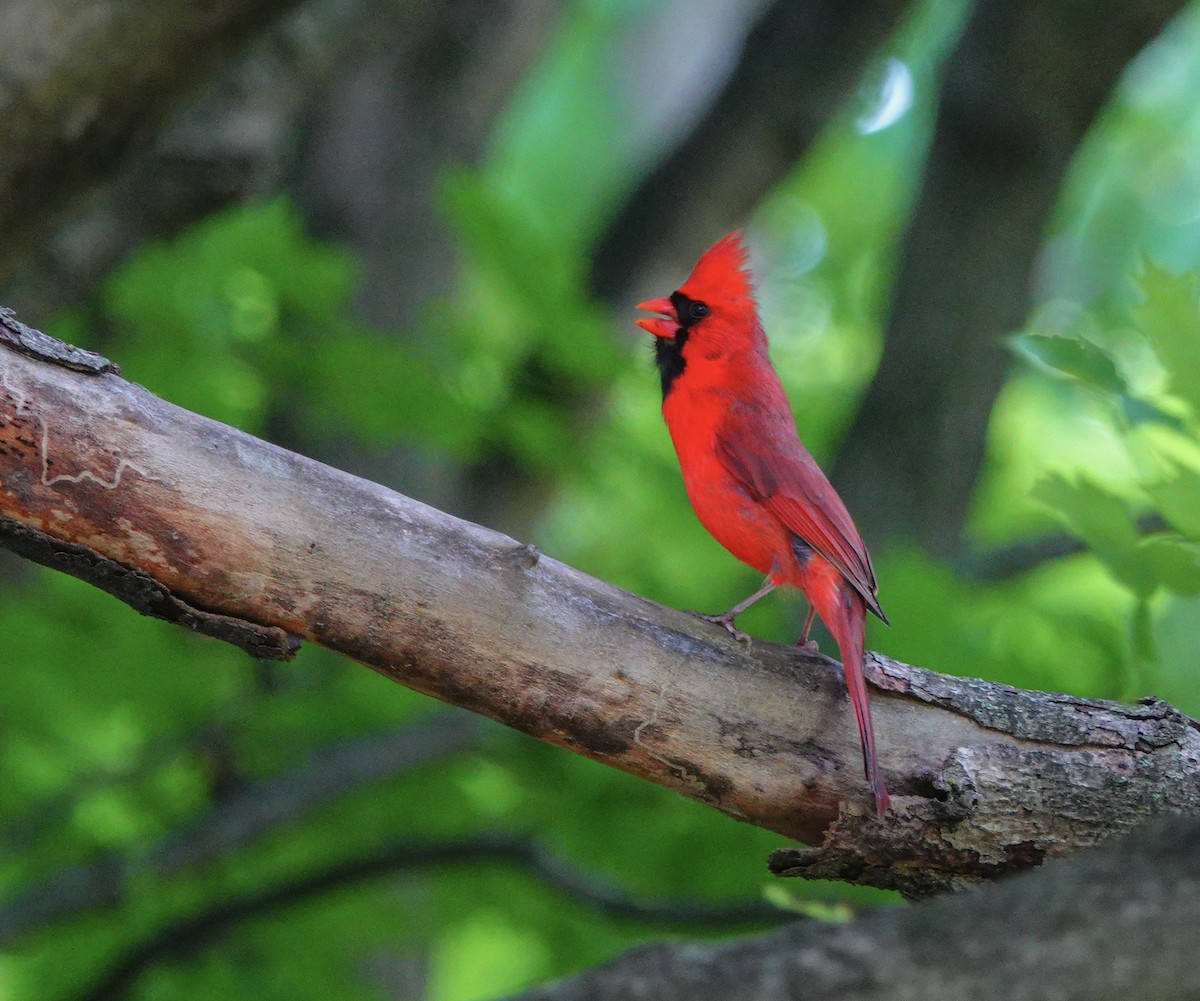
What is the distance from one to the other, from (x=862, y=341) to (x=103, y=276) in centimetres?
504

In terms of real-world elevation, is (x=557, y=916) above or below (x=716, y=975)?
above

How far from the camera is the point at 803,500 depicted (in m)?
2.92

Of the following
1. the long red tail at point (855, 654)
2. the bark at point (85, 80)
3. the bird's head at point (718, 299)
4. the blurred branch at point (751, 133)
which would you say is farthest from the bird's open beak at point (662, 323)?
the blurred branch at point (751, 133)

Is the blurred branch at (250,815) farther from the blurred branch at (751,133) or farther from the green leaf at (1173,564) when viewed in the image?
the green leaf at (1173,564)

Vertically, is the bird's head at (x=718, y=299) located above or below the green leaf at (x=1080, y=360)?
above

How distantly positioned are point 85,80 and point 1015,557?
3.74 metres

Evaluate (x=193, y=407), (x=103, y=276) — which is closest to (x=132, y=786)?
(x=193, y=407)

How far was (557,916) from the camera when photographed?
448cm

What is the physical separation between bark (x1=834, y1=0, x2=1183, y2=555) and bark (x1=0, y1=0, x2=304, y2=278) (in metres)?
2.49

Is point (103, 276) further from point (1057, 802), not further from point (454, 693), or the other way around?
point (1057, 802)

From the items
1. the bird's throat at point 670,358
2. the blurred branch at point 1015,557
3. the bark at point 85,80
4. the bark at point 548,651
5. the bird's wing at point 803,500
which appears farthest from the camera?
the blurred branch at point 1015,557

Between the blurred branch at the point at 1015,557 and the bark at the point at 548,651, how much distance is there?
9.64 ft

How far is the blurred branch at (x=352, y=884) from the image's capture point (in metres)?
3.87

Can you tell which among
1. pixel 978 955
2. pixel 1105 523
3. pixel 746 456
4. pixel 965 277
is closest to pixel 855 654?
pixel 1105 523
